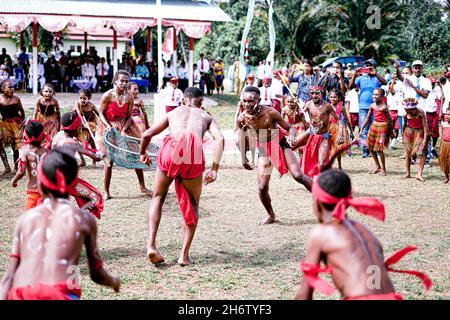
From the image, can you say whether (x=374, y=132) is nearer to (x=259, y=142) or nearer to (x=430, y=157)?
(x=430, y=157)

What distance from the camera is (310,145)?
9.59 m

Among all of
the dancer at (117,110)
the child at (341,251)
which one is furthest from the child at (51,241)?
the dancer at (117,110)

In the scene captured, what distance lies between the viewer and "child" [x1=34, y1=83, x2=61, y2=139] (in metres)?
10.1

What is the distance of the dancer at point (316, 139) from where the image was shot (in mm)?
9531

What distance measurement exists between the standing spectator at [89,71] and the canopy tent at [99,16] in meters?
0.93

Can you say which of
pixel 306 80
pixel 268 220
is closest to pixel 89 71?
pixel 306 80

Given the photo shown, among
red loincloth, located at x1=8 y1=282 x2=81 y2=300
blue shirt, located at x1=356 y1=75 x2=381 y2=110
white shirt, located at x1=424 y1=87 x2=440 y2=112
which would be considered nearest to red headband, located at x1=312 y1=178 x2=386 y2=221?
red loincloth, located at x1=8 y1=282 x2=81 y2=300

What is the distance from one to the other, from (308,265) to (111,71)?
23.8m

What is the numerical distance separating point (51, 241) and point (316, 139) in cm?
681

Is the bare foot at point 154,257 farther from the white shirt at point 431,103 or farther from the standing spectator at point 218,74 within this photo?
the standing spectator at point 218,74

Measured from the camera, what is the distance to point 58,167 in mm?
3430

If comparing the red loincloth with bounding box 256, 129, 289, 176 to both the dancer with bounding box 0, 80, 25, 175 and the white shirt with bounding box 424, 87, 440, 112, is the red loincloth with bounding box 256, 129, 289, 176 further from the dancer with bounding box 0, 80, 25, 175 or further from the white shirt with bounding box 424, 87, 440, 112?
the white shirt with bounding box 424, 87, 440, 112

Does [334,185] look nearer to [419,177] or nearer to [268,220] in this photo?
[268,220]

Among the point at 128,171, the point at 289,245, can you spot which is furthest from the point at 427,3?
the point at 289,245
